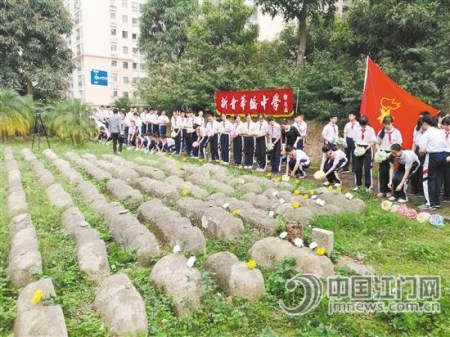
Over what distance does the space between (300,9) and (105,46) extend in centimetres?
3047

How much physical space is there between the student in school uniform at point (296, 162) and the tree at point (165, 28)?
15157 mm

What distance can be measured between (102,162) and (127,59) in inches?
1353

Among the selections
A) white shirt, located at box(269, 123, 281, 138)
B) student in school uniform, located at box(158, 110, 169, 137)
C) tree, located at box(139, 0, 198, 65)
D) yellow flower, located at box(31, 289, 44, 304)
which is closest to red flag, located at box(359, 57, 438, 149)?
white shirt, located at box(269, 123, 281, 138)

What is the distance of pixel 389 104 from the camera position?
848 cm

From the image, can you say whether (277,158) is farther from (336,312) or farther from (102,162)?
(336,312)

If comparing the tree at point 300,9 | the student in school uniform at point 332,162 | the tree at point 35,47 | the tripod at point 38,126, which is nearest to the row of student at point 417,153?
the student in school uniform at point 332,162

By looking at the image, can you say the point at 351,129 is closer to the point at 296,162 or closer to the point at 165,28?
the point at 296,162

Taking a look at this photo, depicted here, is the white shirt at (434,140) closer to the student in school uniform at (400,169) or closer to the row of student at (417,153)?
→ the row of student at (417,153)

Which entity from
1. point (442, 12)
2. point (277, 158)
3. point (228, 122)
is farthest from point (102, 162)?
point (442, 12)

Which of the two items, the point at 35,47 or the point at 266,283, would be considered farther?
the point at 35,47

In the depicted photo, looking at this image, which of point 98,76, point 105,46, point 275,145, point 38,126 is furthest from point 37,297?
point 105,46

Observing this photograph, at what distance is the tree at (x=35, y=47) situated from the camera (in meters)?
19.2

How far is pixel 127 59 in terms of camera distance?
140 feet

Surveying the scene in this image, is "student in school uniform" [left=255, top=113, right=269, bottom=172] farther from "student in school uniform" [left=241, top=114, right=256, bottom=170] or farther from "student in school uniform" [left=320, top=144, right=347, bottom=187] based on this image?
"student in school uniform" [left=320, top=144, right=347, bottom=187]
